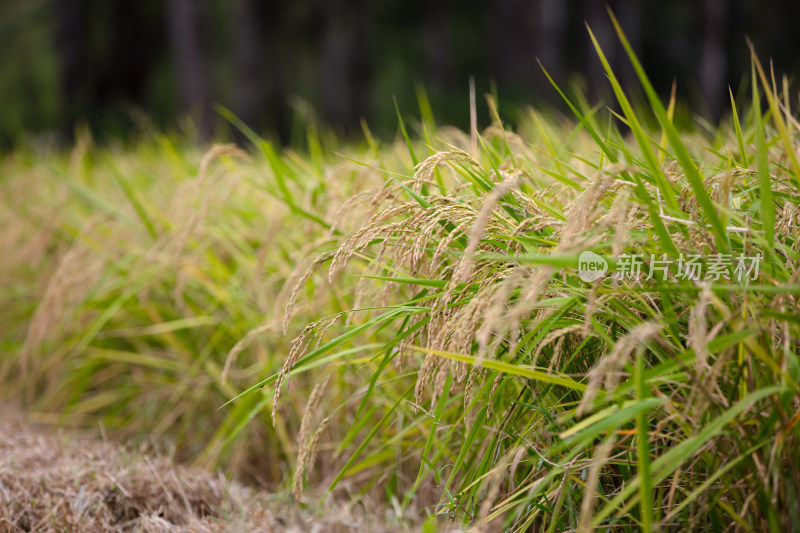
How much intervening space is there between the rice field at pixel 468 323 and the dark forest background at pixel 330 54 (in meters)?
2.65

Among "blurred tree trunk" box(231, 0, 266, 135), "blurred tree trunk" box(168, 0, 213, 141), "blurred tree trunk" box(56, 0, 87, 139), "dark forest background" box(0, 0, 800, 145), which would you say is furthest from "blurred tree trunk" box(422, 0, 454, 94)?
"blurred tree trunk" box(168, 0, 213, 141)

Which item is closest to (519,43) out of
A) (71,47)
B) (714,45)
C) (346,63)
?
(714,45)

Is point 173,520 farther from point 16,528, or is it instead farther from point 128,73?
point 128,73

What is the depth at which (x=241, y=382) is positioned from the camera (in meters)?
2.57

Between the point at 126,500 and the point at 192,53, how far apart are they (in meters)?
8.44

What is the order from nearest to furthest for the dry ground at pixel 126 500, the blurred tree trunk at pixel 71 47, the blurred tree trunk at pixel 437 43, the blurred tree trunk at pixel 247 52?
the dry ground at pixel 126 500 → the blurred tree trunk at pixel 247 52 → the blurred tree trunk at pixel 71 47 → the blurred tree trunk at pixel 437 43

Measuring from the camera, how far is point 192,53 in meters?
9.09

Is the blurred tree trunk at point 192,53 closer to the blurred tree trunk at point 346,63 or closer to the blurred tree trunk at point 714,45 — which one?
the blurred tree trunk at point 346,63

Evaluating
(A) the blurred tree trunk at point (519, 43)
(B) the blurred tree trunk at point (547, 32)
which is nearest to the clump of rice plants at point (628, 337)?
(A) the blurred tree trunk at point (519, 43)

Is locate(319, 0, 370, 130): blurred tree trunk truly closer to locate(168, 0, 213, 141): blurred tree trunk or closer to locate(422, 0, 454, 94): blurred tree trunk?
locate(168, 0, 213, 141): blurred tree trunk

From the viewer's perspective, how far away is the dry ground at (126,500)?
1.54 meters

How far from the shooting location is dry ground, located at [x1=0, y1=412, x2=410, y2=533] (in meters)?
1.54

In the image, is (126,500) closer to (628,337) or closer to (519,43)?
(628,337)

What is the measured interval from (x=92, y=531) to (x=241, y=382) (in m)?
1.00
